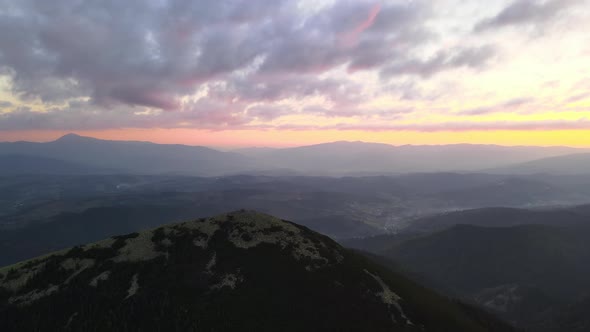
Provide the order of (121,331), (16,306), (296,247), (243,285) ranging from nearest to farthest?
(121,331), (16,306), (243,285), (296,247)

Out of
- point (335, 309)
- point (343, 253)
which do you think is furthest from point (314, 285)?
point (343, 253)

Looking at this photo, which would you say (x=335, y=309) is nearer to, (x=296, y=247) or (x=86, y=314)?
(x=296, y=247)

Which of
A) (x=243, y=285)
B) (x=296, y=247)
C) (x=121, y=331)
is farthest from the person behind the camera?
(x=296, y=247)

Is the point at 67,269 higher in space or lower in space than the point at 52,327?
higher

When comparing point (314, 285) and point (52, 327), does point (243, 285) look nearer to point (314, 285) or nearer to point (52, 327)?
point (314, 285)

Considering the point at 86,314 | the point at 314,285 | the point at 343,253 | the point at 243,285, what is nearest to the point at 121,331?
the point at 86,314

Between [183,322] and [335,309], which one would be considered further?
[335,309]
